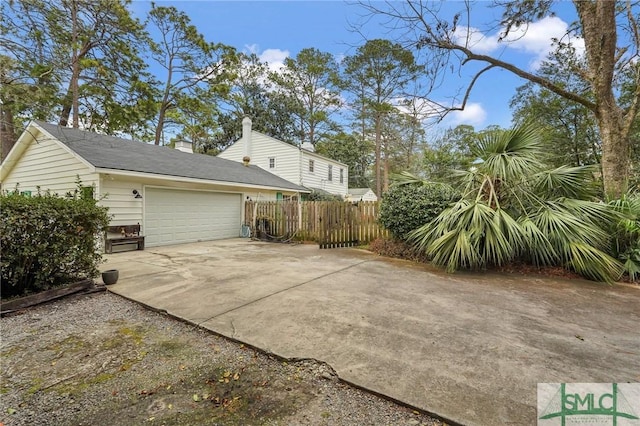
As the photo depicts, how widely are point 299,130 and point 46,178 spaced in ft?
63.4

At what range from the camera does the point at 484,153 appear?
5750 millimetres

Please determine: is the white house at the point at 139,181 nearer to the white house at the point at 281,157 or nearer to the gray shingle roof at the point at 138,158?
the gray shingle roof at the point at 138,158

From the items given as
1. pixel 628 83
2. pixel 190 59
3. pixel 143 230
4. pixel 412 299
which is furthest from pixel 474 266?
pixel 190 59

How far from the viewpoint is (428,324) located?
2818mm

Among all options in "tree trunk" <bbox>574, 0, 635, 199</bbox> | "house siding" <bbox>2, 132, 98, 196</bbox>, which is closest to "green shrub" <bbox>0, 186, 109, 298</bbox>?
"house siding" <bbox>2, 132, 98, 196</bbox>

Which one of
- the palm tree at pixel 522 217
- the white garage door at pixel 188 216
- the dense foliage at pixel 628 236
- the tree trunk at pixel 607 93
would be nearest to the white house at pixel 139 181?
the white garage door at pixel 188 216


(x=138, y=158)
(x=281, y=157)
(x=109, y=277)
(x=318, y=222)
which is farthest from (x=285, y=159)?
(x=109, y=277)

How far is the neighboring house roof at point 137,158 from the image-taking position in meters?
7.51

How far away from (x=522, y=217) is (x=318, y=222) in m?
5.41

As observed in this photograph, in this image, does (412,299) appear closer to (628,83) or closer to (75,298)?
(75,298)

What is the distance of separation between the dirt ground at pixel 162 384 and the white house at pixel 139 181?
503cm

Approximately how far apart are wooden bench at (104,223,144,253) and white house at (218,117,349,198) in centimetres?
857

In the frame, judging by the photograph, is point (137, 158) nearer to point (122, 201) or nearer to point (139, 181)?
point (139, 181)

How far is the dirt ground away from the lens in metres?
1.64
